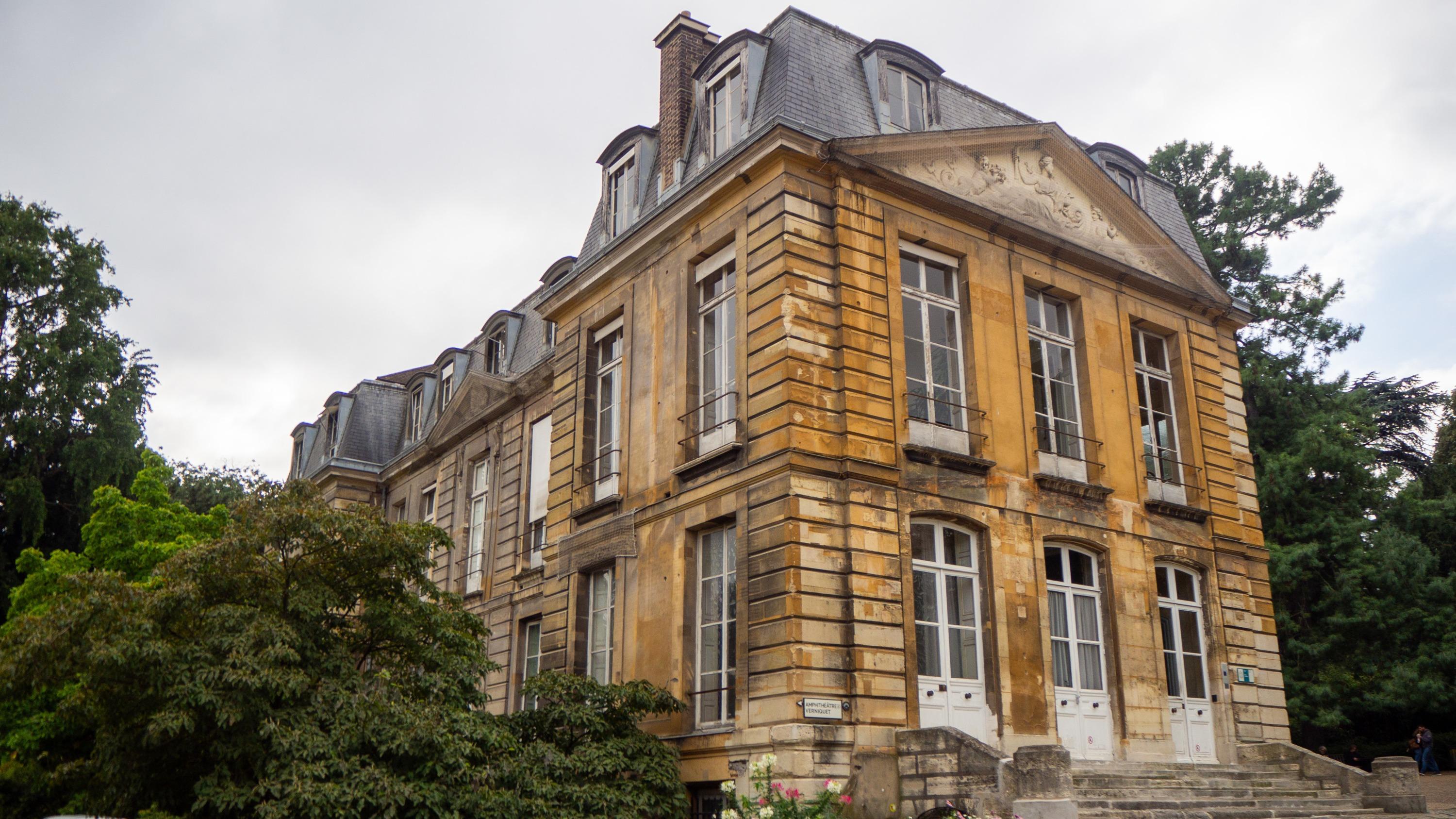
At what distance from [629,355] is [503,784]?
6736mm

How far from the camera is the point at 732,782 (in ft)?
39.7

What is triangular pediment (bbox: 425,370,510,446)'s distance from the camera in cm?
2328

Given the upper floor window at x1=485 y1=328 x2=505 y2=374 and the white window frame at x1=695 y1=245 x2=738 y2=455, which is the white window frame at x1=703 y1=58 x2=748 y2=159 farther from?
the upper floor window at x1=485 y1=328 x2=505 y2=374

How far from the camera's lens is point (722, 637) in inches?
531

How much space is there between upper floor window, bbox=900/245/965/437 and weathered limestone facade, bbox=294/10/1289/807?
0.24 feet

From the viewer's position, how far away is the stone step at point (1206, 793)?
38.7ft

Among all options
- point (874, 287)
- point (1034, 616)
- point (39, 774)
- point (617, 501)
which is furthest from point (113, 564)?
point (1034, 616)

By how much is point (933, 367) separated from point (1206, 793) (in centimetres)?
565

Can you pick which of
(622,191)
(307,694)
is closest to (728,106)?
(622,191)

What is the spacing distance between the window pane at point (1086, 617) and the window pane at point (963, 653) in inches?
71.2

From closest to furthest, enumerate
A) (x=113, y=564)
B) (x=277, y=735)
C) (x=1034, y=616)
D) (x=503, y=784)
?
(x=277, y=735) → (x=503, y=784) → (x=1034, y=616) → (x=113, y=564)

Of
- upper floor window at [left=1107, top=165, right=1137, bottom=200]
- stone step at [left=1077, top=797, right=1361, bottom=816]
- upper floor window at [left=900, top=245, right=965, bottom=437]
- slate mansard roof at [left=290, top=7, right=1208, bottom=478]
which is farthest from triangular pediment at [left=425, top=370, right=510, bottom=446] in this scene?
stone step at [left=1077, top=797, right=1361, bottom=816]

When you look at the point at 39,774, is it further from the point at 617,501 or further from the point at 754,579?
the point at 754,579

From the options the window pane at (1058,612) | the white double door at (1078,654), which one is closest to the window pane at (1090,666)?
the white double door at (1078,654)
